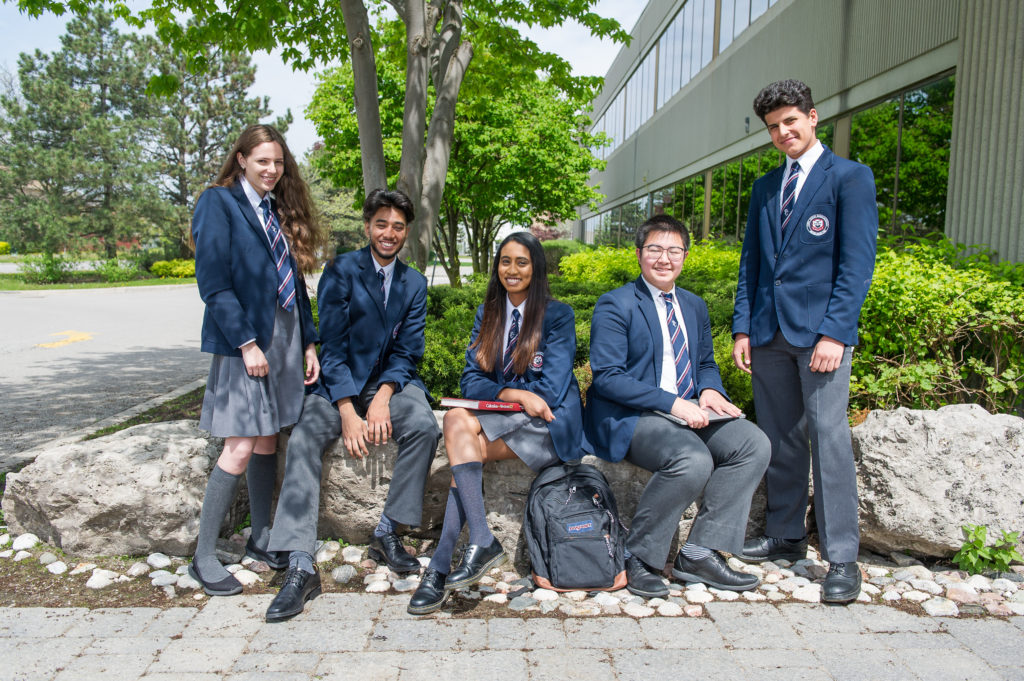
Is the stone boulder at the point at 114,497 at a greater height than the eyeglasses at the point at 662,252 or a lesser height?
lesser

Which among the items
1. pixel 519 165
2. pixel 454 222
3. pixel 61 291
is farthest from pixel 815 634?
pixel 61 291

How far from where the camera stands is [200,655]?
2.78 metres

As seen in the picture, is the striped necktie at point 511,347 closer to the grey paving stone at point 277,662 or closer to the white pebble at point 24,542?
the grey paving stone at point 277,662

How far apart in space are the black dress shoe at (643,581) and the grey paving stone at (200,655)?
1648mm

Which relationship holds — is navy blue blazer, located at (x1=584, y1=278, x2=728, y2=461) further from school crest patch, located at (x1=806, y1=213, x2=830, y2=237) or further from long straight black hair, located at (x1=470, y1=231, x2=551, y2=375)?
school crest patch, located at (x1=806, y1=213, x2=830, y2=237)

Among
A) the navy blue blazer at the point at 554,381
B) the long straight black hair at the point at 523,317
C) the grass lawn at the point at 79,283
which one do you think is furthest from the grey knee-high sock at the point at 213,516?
the grass lawn at the point at 79,283

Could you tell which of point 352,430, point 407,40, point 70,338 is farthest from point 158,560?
point 70,338

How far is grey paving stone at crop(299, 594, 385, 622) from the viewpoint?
123 inches

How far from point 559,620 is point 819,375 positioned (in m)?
1.59

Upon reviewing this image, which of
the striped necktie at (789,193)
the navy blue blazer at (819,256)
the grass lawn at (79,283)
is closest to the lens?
the navy blue blazer at (819,256)

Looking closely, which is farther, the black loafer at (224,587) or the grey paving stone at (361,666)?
the black loafer at (224,587)

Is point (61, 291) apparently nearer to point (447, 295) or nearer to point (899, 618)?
point (447, 295)

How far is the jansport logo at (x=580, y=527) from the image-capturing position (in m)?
3.33

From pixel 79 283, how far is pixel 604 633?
95.3 ft
